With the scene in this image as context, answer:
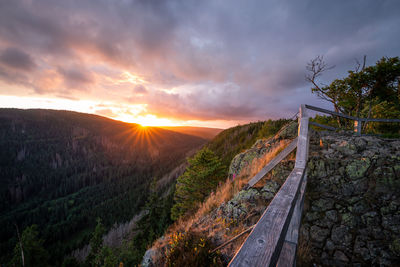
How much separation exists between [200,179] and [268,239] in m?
12.0

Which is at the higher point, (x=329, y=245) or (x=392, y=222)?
(x=392, y=222)

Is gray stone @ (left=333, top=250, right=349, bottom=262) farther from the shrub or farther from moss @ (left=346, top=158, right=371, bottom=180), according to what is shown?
the shrub

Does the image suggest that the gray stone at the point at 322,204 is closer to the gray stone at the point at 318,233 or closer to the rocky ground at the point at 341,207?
the rocky ground at the point at 341,207

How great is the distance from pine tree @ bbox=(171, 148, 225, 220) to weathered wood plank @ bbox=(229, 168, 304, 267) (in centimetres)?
1095

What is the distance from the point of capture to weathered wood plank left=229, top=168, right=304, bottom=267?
1042 mm

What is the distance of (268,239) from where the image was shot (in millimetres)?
1195

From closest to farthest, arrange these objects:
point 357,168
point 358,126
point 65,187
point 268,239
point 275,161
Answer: point 268,239 < point 357,168 < point 275,161 < point 358,126 < point 65,187

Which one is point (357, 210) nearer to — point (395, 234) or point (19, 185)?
point (395, 234)

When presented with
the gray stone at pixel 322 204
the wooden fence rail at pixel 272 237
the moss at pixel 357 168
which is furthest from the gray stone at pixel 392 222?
the wooden fence rail at pixel 272 237

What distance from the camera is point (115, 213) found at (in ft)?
239

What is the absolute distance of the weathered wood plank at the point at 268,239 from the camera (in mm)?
1042

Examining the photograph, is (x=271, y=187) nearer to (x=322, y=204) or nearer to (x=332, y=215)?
(x=322, y=204)

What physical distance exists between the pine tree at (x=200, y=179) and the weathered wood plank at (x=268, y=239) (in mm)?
10947

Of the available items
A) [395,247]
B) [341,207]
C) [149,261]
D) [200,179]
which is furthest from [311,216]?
[200,179]
